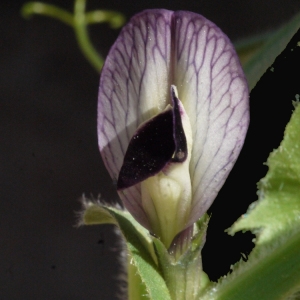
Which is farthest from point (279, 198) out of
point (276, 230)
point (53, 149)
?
point (53, 149)

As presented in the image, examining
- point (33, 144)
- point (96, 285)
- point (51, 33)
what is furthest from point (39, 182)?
point (51, 33)

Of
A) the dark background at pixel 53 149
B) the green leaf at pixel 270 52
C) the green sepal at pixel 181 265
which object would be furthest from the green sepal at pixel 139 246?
the dark background at pixel 53 149

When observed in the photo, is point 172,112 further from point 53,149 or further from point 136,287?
point 53,149

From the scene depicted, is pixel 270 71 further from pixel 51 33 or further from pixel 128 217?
pixel 51 33

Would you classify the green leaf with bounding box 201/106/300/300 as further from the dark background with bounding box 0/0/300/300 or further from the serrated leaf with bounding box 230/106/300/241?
the dark background with bounding box 0/0/300/300

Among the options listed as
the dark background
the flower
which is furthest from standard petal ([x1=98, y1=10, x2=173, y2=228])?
the dark background

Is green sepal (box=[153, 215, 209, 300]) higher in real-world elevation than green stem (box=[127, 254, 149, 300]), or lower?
higher

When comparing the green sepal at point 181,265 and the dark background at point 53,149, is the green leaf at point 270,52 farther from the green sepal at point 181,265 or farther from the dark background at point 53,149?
the dark background at point 53,149
